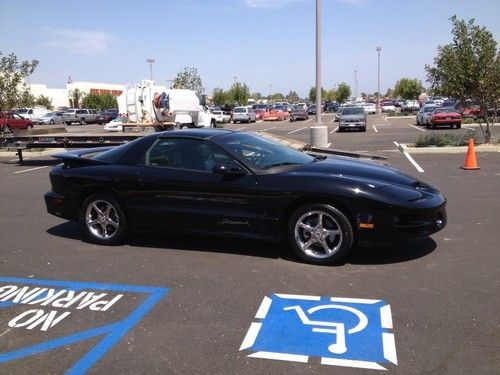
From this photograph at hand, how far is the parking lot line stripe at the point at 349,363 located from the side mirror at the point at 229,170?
2556 mm

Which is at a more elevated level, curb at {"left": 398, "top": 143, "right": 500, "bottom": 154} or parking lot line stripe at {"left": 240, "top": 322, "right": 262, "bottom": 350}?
curb at {"left": 398, "top": 143, "right": 500, "bottom": 154}

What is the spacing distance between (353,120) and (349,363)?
28197 mm

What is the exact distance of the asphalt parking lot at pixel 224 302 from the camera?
335 centimetres

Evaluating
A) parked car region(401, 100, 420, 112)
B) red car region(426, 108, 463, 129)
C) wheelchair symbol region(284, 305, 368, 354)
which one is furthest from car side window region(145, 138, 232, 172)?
parked car region(401, 100, 420, 112)

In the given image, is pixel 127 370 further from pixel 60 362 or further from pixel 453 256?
pixel 453 256

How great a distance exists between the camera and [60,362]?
3.39 meters

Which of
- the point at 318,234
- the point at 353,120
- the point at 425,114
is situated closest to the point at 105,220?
the point at 318,234

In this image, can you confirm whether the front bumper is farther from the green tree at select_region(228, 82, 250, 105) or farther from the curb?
the green tree at select_region(228, 82, 250, 105)

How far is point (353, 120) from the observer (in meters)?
30.4

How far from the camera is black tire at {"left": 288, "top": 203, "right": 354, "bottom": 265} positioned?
5094 millimetres

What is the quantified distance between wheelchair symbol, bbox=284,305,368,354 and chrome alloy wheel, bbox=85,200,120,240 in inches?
115

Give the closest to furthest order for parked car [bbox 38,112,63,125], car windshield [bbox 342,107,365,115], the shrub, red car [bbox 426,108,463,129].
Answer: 1. the shrub
2. red car [bbox 426,108,463,129]
3. car windshield [bbox 342,107,365,115]
4. parked car [bbox 38,112,63,125]

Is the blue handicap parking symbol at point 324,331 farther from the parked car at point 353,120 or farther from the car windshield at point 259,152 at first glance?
the parked car at point 353,120

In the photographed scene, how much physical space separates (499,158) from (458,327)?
11.4 meters
